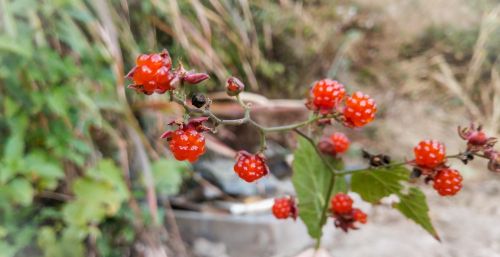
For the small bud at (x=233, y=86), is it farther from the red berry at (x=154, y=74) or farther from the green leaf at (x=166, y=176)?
the green leaf at (x=166, y=176)

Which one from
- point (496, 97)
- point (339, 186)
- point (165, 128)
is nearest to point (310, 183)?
point (339, 186)

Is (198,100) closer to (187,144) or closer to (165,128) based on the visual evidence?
(187,144)

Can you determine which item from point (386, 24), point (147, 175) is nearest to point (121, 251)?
point (147, 175)

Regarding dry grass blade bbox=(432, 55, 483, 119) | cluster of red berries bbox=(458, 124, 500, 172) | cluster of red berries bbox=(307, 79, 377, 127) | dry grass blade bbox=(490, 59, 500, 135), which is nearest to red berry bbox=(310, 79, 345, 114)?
cluster of red berries bbox=(307, 79, 377, 127)

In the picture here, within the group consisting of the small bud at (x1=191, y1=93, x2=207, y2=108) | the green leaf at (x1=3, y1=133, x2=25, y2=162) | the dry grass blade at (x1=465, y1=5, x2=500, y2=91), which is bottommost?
the small bud at (x1=191, y1=93, x2=207, y2=108)

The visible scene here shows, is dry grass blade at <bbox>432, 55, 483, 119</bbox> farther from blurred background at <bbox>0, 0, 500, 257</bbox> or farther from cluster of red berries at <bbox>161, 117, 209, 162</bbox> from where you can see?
cluster of red berries at <bbox>161, 117, 209, 162</bbox>

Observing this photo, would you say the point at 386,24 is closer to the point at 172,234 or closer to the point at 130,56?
the point at 130,56

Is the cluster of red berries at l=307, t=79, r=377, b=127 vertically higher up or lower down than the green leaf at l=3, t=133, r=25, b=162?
lower down

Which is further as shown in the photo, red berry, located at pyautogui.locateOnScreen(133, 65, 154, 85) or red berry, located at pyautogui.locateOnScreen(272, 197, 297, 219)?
red berry, located at pyautogui.locateOnScreen(272, 197, 297, 219)

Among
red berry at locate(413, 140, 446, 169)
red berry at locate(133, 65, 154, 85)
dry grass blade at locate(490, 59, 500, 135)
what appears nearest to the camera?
red berry at locate(133, 65, 154, 85)
